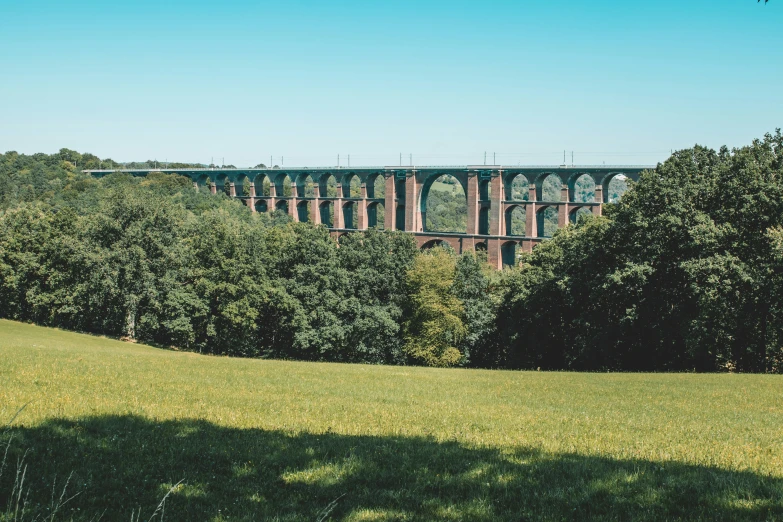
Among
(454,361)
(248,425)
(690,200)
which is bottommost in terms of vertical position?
(454,361)

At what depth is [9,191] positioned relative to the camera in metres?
82.4

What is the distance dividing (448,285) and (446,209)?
332 feet

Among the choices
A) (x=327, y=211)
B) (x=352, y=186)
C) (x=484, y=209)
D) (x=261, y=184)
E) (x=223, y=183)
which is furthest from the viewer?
(x=223, y=183)

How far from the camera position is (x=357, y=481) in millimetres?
6219

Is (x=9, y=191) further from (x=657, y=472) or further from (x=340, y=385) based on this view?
(x=657, y=472)

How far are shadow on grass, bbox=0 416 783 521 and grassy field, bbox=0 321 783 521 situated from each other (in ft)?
0.07

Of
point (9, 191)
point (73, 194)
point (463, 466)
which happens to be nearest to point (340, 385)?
point (463, 466)

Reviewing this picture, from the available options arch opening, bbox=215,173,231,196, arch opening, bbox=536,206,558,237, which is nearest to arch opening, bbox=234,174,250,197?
arch opening, bbox=215,173,231,196

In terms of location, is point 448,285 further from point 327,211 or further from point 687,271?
point 327,211

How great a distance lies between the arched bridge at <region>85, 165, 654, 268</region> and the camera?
7069 centimetres

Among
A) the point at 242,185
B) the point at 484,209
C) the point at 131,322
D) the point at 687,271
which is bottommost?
the point at 131,322

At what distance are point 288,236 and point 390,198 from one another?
4309 centimetres

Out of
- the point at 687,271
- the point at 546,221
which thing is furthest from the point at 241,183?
the point at 687,271

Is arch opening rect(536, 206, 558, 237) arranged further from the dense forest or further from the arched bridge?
the dense forest
